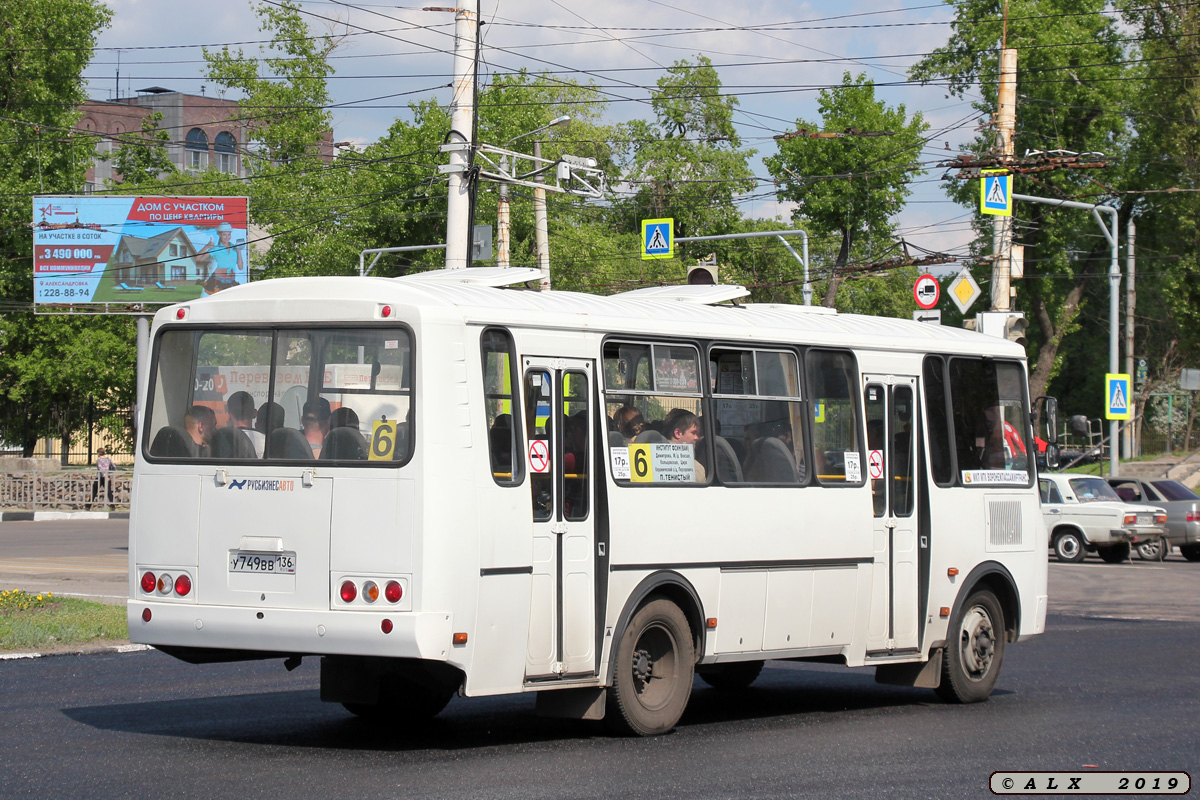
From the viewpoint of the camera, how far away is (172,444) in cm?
939

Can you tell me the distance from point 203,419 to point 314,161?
52.8 m

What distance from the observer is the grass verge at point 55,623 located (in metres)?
14.1

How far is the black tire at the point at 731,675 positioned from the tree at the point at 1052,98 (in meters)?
44.9

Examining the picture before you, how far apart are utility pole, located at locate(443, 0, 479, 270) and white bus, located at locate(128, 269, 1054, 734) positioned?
10.6m

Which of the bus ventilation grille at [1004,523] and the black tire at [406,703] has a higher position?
the bus ventilation grille at [1004,523]

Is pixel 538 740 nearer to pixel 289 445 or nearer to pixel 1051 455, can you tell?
pixel 289 445

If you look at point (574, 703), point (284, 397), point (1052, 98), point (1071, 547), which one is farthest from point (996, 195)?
point (1052, 98)

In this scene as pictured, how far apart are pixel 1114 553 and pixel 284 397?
25699 millimetres

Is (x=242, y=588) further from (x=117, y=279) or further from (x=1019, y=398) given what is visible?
(x=117, y=279)

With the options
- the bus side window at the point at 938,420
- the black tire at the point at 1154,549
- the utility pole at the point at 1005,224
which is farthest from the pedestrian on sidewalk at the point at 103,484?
the bus side window at the point at 938,420

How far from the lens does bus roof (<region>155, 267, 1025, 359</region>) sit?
359 inches

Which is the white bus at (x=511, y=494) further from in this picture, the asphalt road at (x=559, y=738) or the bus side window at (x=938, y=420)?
the bus side window at (x=938, y=420)

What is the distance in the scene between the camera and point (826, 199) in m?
61.4

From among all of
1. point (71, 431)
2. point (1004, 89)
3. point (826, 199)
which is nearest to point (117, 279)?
point (71, 431)
